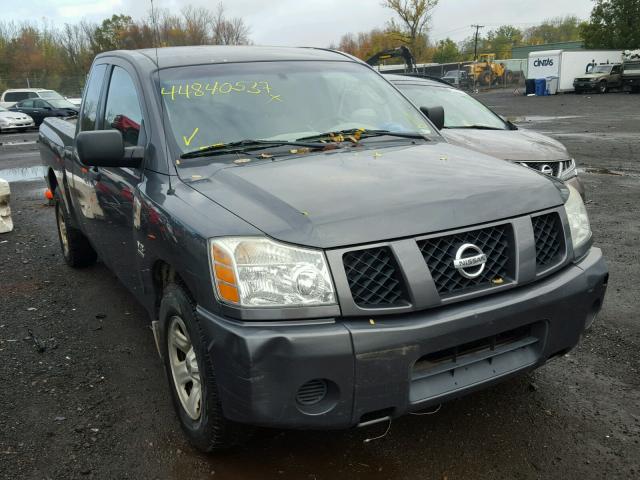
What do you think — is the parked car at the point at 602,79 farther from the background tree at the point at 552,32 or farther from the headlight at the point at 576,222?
the background tree at the point at 552,32

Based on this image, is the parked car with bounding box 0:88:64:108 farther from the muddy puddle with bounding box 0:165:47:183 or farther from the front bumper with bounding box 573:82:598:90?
the front bumper with bounding box 573:82:598:90

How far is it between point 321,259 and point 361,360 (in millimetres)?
405

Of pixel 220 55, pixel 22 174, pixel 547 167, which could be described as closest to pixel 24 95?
pixel 22 174

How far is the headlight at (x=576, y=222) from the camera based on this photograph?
2.94 m

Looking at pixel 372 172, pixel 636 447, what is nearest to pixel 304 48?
pixel 372 172

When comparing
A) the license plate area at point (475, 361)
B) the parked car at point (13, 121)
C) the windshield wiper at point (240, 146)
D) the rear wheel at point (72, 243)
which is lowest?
the parked car at point (13, 121)

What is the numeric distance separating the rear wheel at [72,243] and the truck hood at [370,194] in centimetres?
319

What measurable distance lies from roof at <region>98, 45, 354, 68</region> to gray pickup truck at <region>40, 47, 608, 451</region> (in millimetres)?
129

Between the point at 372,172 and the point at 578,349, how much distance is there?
6.28ft

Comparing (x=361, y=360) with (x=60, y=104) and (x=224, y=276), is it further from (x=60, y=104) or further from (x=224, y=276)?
(x=60, y=104)

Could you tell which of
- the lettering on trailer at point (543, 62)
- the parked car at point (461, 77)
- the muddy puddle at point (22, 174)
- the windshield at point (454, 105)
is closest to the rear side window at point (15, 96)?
the muddy puddle at point (22, 174)

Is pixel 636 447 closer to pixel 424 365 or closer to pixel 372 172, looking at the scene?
pixel 424 365

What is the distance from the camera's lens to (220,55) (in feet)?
12.8

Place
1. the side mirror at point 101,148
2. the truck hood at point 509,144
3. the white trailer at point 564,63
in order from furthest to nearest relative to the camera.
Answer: the white trailer at point 564,63, the truck hood at point 509,144, the side mirror at point 101,148
